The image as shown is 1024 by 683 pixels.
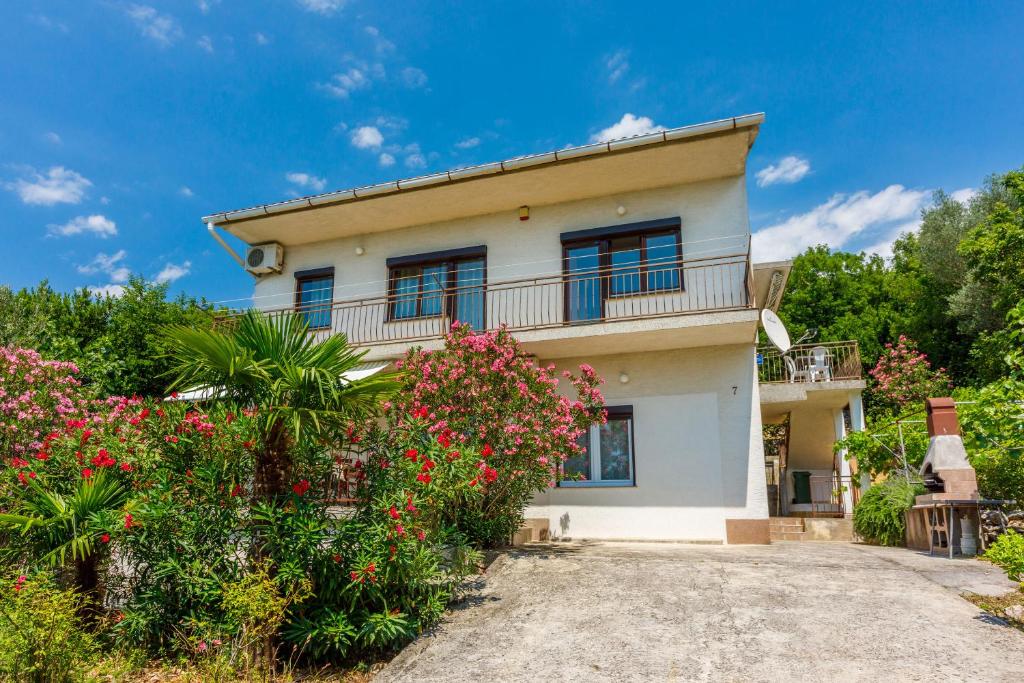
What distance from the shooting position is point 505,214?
51.4 feet

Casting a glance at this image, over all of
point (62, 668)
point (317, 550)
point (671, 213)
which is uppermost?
point (671, 213)

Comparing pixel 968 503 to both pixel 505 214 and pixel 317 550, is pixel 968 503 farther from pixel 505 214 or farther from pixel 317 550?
pixel 505 214

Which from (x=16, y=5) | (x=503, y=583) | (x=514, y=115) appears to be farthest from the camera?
(x=514, y=115)

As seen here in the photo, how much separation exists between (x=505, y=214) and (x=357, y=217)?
396 centimetres

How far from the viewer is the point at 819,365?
1931 centimetres

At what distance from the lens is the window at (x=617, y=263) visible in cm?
1402

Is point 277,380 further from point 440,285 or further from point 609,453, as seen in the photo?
point 440,285

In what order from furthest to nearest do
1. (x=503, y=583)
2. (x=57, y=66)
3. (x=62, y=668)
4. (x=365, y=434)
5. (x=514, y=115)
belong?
(x=514, y=115), (x=57, y=66), (x=503, y=583), (x=365, y=434), (x=62, y=668)

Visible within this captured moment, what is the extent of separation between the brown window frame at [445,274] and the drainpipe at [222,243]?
15.4 feet

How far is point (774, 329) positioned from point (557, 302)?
480 cm

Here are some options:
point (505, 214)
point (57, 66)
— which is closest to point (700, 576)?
point (505, 214)

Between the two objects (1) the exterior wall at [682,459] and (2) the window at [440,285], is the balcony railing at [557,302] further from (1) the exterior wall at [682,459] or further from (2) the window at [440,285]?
(1) the exterior wall at [682,459]

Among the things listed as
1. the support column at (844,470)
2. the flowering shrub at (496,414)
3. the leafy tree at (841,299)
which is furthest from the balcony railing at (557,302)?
the leafy tree at (841,299)

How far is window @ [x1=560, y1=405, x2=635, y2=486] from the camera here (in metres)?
13.7
